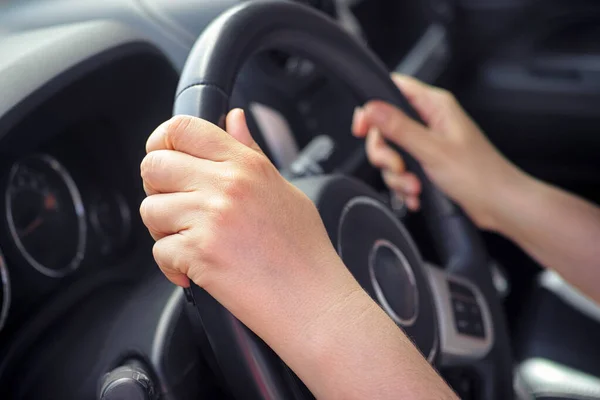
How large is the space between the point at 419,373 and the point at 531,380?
2.16ft

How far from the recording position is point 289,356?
0.57m

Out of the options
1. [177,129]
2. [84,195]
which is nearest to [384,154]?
[84,195]

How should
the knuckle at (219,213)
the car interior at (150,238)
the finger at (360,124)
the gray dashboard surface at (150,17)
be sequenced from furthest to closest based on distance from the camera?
the gray dashboard surface at (150,17) < the finger at (360,124) < the car interior at (150,238) < the knuckle at (219,213)

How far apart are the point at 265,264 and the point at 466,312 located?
15.8 inches

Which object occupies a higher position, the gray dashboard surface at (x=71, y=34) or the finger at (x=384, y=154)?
the gray dashboard surface at (x=71, y=34)

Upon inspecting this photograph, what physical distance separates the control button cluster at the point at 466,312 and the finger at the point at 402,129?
0.60 feet

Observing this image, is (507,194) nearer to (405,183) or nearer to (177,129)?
(405,183)

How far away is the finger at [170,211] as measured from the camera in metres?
0.57

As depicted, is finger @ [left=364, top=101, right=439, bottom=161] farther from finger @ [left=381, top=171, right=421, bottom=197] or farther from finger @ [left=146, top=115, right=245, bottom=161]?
finger @ [left=146, top=115, right=245, bottom=161]

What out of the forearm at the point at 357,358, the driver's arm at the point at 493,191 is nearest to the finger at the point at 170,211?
the forearm at the point at 357,358

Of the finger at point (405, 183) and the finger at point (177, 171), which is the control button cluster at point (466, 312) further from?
the finger at point (177, 171)

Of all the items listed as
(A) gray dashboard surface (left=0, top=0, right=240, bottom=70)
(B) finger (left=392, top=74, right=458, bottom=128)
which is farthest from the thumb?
(A) gray dashboard surface (left=0, top=0, right=240, bottom=70)

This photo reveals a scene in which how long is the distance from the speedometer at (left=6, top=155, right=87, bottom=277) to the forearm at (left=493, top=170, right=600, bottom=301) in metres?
0.56

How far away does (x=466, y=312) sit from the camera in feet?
2.91
